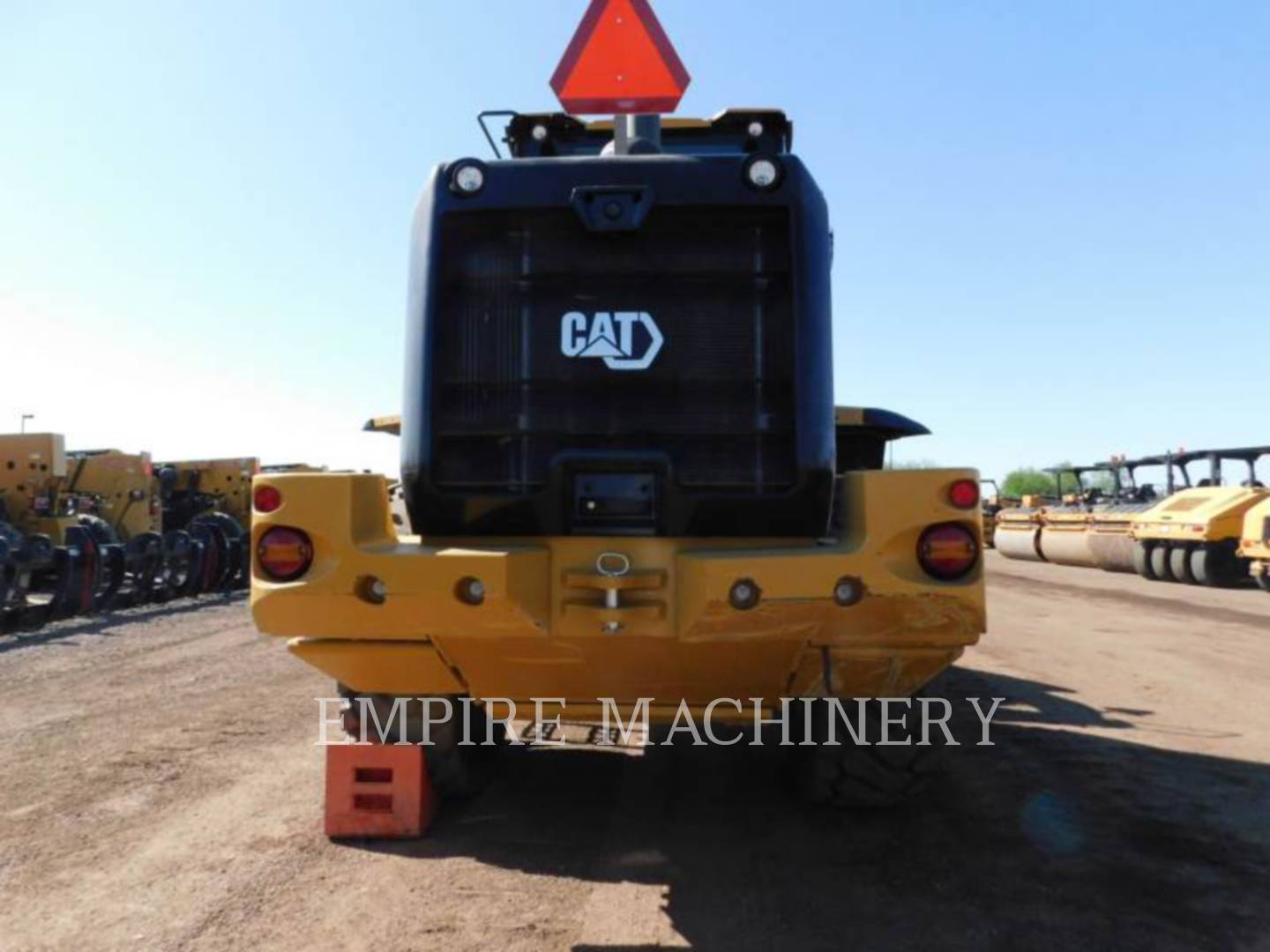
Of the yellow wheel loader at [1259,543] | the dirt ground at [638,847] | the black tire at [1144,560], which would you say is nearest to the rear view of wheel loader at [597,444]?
the dirt ground at [638,847]

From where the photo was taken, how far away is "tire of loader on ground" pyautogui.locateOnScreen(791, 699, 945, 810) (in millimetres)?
4160

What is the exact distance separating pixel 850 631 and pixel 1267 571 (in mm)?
17745

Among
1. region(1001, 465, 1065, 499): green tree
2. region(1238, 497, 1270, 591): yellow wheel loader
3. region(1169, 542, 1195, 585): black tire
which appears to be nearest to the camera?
region(1238, 497, 1270, 591): yellow wheel loader

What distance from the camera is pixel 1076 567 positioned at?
26.8 metres

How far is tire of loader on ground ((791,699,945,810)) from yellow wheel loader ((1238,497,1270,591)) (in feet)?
53.0

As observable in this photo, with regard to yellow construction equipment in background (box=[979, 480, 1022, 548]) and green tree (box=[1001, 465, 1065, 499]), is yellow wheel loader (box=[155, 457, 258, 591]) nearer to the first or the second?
yellow construction equipment in background (box=[979, 480, 1022, 548])

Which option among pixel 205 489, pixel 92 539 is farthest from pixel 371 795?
pixel 205 489

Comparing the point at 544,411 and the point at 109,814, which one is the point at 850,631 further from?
the point at 109,814

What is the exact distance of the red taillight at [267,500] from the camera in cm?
354

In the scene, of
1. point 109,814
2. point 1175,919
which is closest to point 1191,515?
point 1175,919

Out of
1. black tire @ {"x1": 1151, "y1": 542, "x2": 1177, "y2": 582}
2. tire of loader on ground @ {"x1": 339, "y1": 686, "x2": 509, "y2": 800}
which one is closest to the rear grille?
tire of loader on ground @ {"x1": 339, "y1": 686, "x2": 509, "y2": 800}

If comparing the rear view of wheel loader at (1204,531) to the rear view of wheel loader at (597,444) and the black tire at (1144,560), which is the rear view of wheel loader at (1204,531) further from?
the rear view of wheel loader at (597,444)

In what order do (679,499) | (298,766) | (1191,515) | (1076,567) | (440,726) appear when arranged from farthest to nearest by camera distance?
(1076,567), (1191,515), (298,766), (440,726), (679,499)

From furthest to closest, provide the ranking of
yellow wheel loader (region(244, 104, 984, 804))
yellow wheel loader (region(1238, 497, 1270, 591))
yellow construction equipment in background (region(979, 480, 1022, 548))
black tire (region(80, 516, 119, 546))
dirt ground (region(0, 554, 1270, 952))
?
1. yellow construction equipment in background (region(979, 480, 1022, 548))
2. yellow wheel loader (region(1238, 497, 1270, 591))
3. black tire (region(80, 516, 119, 546))
4. yellow wheel loader (region(244, 104, 984, 804))
5. dirt ground (region(0, 554, 1270, 952))
